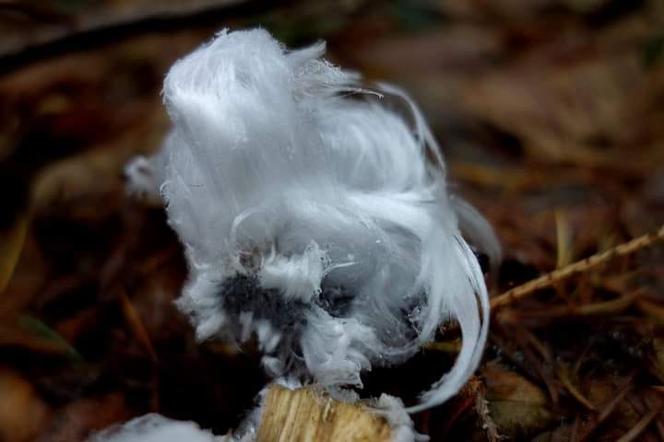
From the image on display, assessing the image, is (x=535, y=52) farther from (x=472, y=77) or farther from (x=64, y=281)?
(x=64, y=281)

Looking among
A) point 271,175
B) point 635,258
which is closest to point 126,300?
point 271,175

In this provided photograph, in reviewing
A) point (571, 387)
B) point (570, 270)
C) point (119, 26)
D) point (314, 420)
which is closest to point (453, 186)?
point (570, 270)

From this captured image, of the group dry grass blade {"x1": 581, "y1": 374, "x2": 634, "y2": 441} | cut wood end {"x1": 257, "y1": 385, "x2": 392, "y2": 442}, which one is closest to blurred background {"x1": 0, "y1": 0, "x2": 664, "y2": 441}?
dry grass blade {"x1": 581, "y1": 374, "x2": 634, "y2": 441}

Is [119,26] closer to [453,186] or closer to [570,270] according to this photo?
[453,186]

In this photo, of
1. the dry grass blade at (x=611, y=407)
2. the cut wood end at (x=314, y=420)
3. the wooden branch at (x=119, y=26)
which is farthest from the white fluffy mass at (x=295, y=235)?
the wooden branch at (x=119, y=26)

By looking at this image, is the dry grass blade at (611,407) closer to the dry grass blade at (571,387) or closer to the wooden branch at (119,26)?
the dry grass blade at (571,387)
